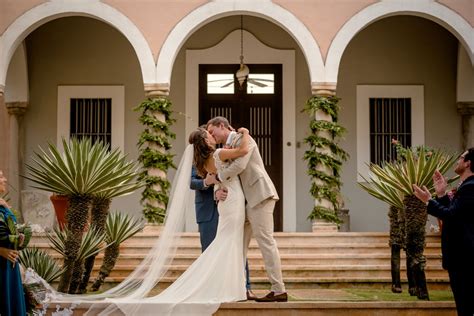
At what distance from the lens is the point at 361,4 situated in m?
13.6

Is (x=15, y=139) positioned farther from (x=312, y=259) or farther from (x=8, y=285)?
(x=8, y=285)

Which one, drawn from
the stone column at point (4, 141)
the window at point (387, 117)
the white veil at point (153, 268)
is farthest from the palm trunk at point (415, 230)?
the stone column at point (4, 141)

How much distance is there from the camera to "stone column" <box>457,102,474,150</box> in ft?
50.8

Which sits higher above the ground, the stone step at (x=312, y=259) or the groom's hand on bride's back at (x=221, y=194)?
the groom's hand on bride's back at (x=221, y=194)

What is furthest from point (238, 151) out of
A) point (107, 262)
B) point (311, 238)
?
point (311, 238)

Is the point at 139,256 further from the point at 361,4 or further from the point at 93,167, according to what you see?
the point at 361,4

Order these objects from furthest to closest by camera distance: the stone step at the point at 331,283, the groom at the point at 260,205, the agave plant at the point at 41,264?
the stone step at the point at 331,283 → the agave plant at the point at 41,264 → the groom at the point at 260,205

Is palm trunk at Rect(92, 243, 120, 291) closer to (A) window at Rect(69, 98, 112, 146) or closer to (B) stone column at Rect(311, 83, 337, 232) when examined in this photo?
(B) stone column at Rect(311, 83, 337, 232)

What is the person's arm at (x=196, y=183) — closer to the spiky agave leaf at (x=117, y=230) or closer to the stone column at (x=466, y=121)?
the spiky agave leaf at (x=117, y=230)

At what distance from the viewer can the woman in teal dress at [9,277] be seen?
6.81 metres

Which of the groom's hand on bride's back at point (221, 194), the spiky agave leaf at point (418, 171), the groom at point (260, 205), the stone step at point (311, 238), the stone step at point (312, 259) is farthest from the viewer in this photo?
the stone step at point (311, 238)

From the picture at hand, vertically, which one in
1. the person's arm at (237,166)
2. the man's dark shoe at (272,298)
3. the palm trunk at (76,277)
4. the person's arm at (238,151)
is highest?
the person's arm at (238,151)

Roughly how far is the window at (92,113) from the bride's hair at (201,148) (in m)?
7.12

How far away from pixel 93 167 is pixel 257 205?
2021 mm
